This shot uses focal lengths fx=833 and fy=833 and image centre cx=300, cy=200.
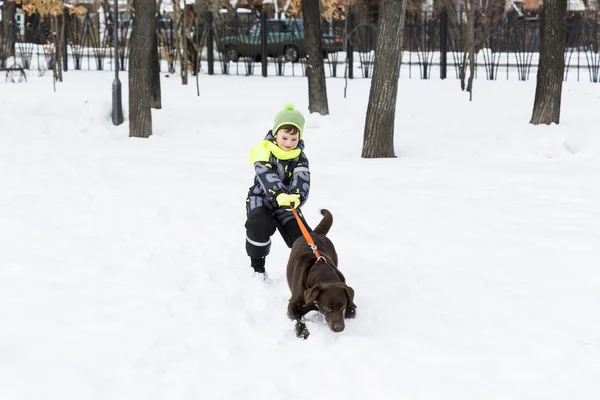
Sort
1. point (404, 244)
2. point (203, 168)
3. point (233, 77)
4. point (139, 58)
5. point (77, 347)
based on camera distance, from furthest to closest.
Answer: point (233, 77)
point (139, 58)
point (203, 168)
point (404, 244)
point (77, 347)

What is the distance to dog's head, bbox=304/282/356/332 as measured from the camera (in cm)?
434

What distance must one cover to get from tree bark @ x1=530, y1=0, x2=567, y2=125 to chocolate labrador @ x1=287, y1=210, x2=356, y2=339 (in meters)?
8.10

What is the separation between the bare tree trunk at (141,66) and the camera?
42.6 ft

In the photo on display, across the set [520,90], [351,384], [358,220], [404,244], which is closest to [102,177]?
[358,220]

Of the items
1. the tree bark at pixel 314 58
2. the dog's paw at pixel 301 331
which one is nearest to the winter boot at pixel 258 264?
the dog's paw at pixel 301 331

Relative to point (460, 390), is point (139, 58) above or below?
above

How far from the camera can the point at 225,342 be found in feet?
14.3

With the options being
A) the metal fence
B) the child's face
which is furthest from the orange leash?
the metal fence

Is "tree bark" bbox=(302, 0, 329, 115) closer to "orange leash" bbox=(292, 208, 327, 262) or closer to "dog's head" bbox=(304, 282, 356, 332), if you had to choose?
"orange leash" bbox=(292, 208, 327, 262)

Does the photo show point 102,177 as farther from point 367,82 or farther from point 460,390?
point 367,82

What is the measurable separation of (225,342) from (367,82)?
58.2 feet

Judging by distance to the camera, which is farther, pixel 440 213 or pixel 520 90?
pixel 520 90

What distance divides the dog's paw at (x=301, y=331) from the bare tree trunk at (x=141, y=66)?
9415 millimetres

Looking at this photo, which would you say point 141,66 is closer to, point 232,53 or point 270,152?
point 270,152
